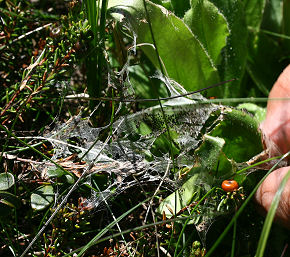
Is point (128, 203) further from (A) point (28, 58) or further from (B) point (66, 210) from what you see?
(A) point (28, 58)

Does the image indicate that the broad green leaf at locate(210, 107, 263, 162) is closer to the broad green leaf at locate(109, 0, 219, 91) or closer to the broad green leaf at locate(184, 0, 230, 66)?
the broad green leaf at locate(109, 0, 219, 91)

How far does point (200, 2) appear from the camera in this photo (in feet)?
4.97

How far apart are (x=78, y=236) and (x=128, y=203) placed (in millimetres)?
249

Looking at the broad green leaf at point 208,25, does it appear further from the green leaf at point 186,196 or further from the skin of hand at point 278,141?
the green leaf at point 186,196

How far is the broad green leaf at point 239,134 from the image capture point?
132 centimetres

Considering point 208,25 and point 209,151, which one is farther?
point 208,25

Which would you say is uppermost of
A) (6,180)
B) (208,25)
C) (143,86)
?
(208,25)

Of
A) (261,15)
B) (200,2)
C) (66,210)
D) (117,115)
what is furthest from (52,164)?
(261,15)

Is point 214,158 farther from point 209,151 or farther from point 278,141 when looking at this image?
point 278,141

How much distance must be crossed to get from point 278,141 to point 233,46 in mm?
569

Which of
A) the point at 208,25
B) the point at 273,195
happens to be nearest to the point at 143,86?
the point at 208,25

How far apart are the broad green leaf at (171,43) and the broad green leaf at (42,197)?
1.86ft

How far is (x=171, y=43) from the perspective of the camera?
1.48 meters

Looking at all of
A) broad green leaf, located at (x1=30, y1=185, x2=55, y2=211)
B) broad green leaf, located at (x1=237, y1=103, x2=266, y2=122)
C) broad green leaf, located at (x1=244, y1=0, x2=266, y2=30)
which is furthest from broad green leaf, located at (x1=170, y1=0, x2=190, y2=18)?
broad green leaf, located at (x1=30, y1=185, x2=55, y2=211)
